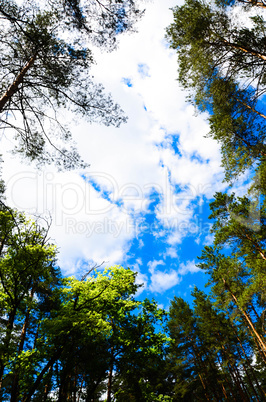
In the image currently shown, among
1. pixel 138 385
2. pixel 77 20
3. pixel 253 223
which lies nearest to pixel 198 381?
pixel 138 385

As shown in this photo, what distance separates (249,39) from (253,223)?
31.3ft

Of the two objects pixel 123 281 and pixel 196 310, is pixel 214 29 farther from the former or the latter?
pixel 196 310

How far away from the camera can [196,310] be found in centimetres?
2230

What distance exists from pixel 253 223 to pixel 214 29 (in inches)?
414

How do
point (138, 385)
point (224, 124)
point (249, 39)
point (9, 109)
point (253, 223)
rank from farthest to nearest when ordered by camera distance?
point (253, 223) → point (138, 385) → point (224, 124) → point (249, 39) → point (9, 109)

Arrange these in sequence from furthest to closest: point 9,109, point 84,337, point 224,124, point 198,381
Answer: point 198,381, point 224,124, point 84,337, point 9,109

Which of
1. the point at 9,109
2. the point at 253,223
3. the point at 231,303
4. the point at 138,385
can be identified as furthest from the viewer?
the point at 231,303

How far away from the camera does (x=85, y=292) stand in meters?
8.30

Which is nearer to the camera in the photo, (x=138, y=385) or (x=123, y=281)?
(x=123, y=281)

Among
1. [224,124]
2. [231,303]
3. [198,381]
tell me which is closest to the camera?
[224,124]

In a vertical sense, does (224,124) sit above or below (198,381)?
above

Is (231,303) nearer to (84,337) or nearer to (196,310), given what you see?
(196,310)

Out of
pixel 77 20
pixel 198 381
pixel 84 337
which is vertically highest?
pixel 77 20

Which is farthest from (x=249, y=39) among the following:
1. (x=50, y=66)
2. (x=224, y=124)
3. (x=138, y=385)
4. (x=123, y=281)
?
(x=138, y=385)
